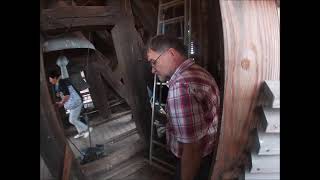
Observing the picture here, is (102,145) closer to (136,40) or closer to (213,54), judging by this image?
(136,40)

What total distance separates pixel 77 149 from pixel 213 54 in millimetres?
502

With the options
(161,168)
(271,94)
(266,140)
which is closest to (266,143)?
(266,140)

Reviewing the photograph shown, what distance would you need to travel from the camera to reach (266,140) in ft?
2.48

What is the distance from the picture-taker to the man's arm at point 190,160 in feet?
2.83

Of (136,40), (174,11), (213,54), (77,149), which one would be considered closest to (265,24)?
(213,54)

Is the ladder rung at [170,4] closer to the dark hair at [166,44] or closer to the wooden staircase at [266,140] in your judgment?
the dark hair at [166,44]

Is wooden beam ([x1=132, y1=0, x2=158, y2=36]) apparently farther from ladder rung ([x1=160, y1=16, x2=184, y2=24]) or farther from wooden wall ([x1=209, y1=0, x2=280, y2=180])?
wooden wall ([x1=209, y1=0, x2=280, y2=180])

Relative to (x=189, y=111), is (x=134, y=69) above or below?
above

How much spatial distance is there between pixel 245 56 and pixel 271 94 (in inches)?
4.5

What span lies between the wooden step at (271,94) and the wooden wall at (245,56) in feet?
0.05

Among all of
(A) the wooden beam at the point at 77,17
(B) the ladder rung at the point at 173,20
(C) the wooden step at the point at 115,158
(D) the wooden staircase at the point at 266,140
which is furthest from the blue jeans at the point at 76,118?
(D) the wooden staircase at the point at 266,140

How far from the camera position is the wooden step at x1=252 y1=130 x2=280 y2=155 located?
745 mm

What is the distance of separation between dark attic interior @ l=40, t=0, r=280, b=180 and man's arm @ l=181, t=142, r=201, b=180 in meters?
0.07

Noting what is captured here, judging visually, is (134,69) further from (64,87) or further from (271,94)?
(271,94)
